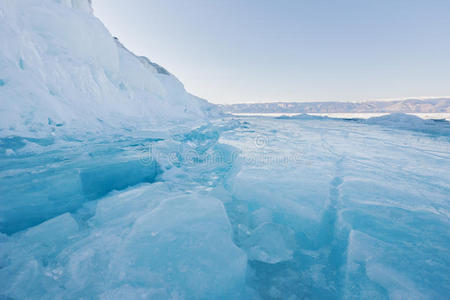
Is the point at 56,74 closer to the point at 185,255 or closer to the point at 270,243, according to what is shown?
the point at 185,255

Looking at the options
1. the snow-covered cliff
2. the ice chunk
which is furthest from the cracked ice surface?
the snow-covered cliff

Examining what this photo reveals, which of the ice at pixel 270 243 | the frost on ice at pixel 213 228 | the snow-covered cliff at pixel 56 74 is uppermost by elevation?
the snow-covered cliff at pixel 56 74

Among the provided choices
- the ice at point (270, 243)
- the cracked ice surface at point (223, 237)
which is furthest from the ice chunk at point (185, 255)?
the ice at point (270, 243)

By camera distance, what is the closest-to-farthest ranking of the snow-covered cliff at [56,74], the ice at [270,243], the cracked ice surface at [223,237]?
the cracked ice surface at [223,237] < the ice at [270,243] < the snow-covered cliff at [56,74]

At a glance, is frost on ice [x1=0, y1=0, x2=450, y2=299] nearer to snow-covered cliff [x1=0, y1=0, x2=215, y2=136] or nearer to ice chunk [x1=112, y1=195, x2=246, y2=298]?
ice chunk [x1=112, y1=195, x2=246, y2=298]

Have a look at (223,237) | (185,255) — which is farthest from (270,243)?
(185,255)

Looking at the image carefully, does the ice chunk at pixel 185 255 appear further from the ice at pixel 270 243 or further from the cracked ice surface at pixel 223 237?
the ice at pixel 270 243

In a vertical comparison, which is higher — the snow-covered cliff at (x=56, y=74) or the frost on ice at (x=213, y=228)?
the snow-covered cliff at (x=56, y=74)

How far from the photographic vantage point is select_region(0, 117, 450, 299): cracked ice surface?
1213 mm

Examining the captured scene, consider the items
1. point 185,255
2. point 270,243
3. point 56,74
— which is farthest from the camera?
point 56,74

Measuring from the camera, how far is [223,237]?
1.61 meters

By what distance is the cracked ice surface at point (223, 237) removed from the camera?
3.98ft

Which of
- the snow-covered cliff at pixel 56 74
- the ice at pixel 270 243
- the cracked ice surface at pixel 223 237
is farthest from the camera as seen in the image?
the snow-covered cliff at pixel 56 74

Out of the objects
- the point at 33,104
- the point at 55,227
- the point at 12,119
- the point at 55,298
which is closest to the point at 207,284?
the point at 55,298
